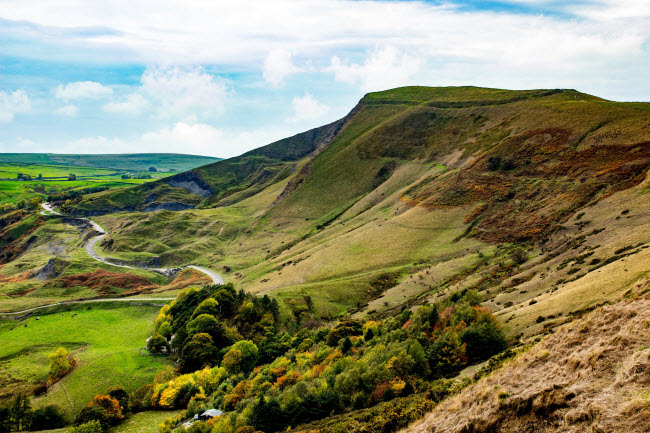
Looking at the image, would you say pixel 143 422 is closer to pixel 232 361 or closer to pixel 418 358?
pixel 232 361

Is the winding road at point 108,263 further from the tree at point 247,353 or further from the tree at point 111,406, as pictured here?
the tree at point 111,406

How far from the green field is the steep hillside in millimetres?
28880

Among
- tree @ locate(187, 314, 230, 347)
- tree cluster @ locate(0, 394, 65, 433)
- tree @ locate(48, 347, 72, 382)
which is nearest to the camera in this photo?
tree cluster @ locate(0, 394, 65, 433)

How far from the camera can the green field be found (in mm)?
56781

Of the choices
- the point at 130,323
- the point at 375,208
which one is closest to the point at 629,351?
the point at 130,323

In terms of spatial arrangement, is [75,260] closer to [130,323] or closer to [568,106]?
[130,323]

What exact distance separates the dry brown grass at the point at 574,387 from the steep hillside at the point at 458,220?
13.4 metres

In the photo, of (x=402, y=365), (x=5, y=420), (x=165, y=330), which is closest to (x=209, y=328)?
(x=165, y=330)

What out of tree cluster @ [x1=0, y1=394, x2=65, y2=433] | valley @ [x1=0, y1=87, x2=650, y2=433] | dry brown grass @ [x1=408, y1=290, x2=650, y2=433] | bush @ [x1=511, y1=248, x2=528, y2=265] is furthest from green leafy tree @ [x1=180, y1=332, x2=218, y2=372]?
bush @ [x1=511, y1=248, x2=528, y2=265]

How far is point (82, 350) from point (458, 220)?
8496 centimetres

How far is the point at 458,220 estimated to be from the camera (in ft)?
314

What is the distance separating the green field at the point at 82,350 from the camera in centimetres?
5678

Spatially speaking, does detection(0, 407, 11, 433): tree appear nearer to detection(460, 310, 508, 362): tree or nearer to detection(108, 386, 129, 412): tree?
detection(108, 386, 129, 412): tree

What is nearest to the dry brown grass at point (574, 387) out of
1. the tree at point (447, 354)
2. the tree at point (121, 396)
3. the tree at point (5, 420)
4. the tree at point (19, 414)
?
the tree at point (447, 354)
